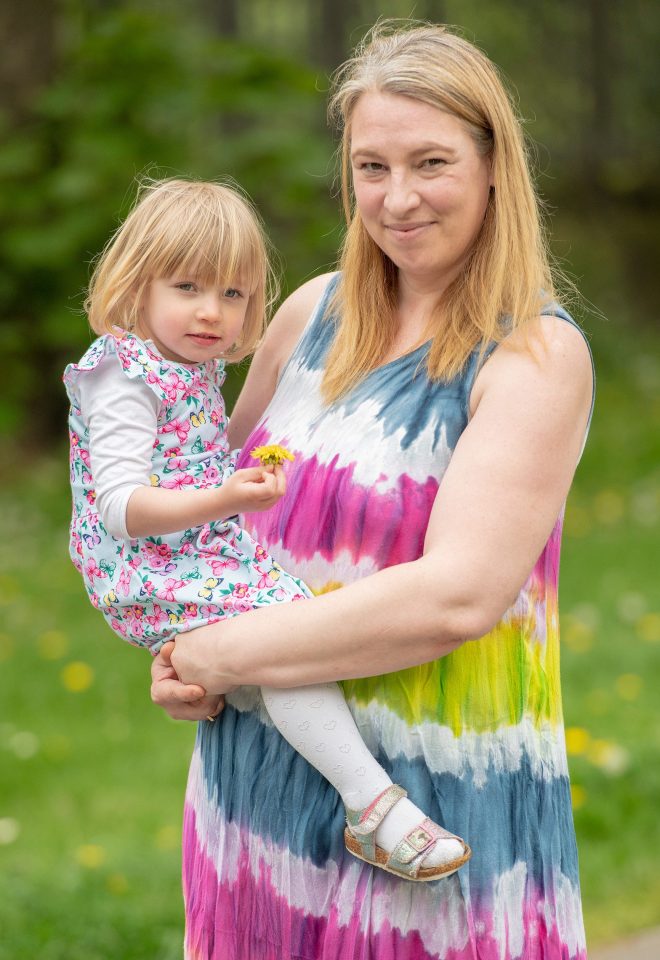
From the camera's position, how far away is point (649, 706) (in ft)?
17.0

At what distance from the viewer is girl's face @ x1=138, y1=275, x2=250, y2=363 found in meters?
2.04

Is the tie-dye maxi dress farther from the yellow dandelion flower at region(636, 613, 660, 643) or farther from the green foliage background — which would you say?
the yellow dandelion flower at region(636, 613, 660, 643)

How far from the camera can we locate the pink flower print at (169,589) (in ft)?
6.57

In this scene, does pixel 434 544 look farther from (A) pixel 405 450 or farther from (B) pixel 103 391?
(B) pixel 103 391

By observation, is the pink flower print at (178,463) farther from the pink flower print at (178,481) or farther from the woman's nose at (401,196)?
the woman's nose at (401,196)

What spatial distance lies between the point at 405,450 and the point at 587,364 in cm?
29

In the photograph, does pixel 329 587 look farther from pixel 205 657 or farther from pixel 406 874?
pixel 406 874

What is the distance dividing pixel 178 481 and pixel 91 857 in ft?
7.75

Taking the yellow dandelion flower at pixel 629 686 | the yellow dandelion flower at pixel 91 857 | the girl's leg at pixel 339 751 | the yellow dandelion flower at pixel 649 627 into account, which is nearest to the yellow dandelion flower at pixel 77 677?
the yellow dandelion flower at pixel 91 857

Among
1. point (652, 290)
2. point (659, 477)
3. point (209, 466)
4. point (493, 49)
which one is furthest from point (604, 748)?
point (493, 49)

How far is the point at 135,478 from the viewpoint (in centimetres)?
194

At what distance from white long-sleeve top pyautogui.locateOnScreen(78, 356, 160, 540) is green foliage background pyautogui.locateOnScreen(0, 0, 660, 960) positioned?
30.3 inches

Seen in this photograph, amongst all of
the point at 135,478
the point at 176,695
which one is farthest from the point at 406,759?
the point at 135,478

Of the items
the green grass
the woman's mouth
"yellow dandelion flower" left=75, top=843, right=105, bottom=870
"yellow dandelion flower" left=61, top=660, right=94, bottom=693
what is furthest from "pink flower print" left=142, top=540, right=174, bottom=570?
"yellow dandelion flower" left=61, top=660, right=94, bottom=693
